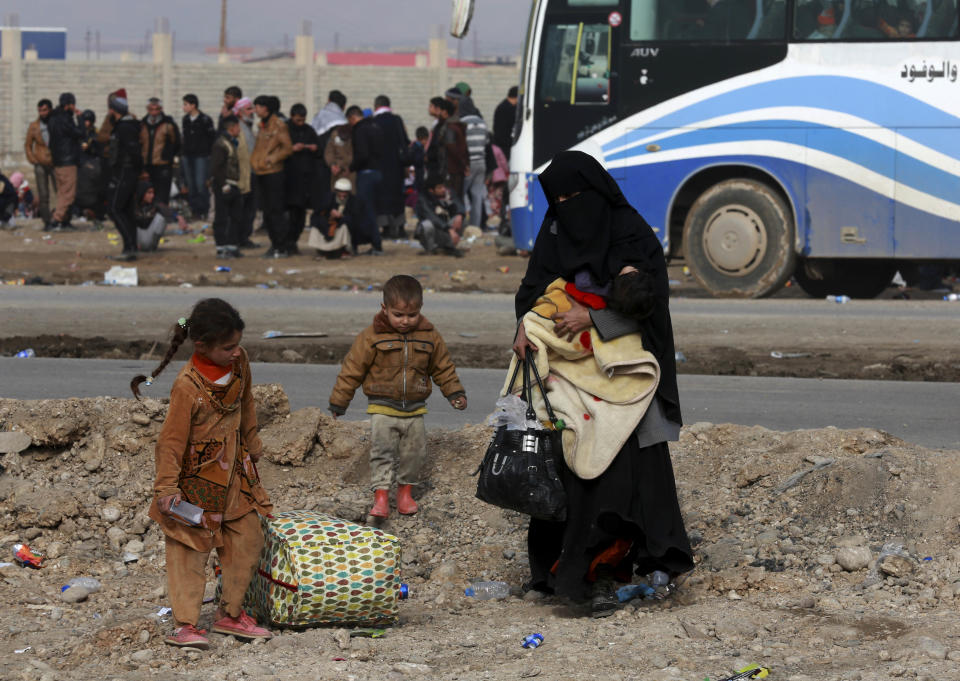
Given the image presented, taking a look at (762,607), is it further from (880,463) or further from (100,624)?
(100,624)

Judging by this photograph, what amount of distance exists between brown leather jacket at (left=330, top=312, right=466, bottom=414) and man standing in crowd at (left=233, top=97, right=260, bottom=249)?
36.7ft

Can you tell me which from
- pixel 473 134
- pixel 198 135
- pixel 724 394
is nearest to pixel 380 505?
pixel 724 394

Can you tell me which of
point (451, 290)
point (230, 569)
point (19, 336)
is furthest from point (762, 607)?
point (451, 290)

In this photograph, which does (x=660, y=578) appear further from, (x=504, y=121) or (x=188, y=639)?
(x=504, y=121)

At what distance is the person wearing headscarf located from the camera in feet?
16.1

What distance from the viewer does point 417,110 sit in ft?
140

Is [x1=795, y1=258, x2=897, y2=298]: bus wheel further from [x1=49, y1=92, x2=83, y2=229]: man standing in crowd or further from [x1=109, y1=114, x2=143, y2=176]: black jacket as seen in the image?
[x1=49, y1=92, x2=83, y2=229]: man standing in crowd

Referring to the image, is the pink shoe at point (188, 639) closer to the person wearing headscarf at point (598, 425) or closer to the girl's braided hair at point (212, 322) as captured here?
the girl's braided hair at point (212, 322)

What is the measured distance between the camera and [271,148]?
647 inches

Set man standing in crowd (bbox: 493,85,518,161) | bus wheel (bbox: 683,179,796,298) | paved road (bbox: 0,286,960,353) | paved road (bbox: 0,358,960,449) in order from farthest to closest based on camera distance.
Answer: man standing in crowd (bbox: 493,85,518,161) < bus wheel (bbox: 683,179,796,298) < paved road (bbox: 0,286,960,353) < paved road (bbox: 0,358,960,449)

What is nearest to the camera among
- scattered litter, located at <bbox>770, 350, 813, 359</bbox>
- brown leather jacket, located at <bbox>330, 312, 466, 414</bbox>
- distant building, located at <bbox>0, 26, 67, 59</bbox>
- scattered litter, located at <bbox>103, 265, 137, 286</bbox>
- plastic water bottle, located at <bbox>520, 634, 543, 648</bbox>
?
plastic water bottle, located at <bbox>520, 634, 543, 648</bbox>

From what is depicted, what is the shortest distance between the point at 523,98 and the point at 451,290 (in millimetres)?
2210

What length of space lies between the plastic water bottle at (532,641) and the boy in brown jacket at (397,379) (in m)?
1.35

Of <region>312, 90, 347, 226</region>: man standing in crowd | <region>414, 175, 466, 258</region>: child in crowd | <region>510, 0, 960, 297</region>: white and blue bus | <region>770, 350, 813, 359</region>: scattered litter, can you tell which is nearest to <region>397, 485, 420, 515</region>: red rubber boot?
<region>770, 350, 813, 359</region>: scattered litter
